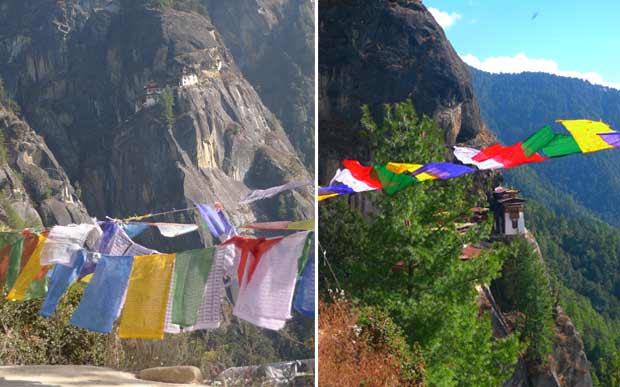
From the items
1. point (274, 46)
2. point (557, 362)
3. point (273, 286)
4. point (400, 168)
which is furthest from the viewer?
point (274, 46)

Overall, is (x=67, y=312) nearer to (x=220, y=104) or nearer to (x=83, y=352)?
(x=83, y=352)

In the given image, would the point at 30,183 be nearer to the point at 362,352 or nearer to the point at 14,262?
the point at 14,262

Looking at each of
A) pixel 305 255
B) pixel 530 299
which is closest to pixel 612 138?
pixel 305 255

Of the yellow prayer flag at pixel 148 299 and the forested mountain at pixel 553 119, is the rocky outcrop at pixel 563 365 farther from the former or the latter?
the forested mountain at pixel 553 119

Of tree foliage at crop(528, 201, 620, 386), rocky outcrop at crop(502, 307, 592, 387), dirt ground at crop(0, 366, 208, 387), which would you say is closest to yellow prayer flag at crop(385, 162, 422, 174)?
dirt ground at crop(0, 366, 208, 387)

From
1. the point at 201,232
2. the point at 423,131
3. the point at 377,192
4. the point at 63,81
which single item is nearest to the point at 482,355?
the point at 377,192

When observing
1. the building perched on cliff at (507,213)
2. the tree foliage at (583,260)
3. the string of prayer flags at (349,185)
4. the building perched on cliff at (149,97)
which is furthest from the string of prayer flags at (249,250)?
the building perched on cliff at (149,97)
